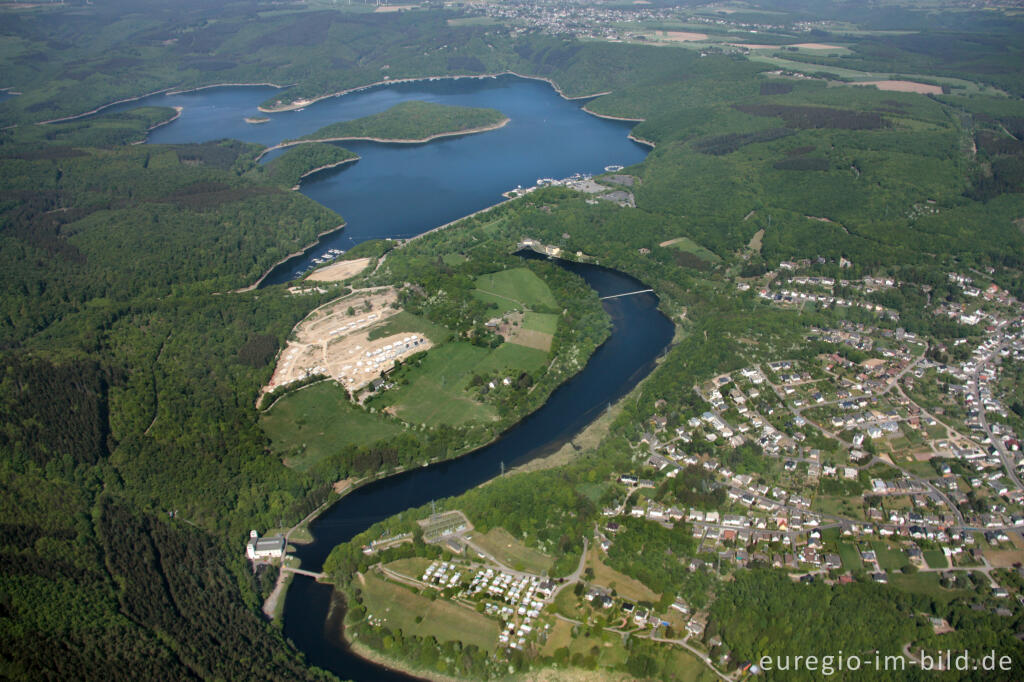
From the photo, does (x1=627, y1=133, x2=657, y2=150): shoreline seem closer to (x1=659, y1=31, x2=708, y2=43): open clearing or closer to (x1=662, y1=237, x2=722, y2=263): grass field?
(x1=662, y1=237, x2=722, y2=263): grass field

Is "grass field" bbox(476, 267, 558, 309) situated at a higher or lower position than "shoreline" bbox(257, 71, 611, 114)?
lower

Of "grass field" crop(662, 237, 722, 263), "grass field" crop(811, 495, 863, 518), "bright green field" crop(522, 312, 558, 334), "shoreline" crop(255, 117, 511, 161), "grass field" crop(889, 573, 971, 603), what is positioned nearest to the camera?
"grass field" crop(889, 573, 971, 603)

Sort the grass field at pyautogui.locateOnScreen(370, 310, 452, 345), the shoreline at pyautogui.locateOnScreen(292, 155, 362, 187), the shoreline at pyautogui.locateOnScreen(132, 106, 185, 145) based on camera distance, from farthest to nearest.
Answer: the shoreline at pyautogui.locateOnScreen(132, 106, 185, 145) → the shoreline at pyautogui.locateOnScreen(292, 155, 362, 187) → the grass field at pyautogui.locateOnScreen(370, 310, 452, 345)

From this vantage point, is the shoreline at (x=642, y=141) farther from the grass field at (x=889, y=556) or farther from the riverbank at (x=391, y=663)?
the riverbank at (x=391, y=663)

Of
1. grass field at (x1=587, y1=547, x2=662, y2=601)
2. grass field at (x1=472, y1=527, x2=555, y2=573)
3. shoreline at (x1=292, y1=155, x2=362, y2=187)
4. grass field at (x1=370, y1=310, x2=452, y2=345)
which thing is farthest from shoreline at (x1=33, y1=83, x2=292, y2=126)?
grass field at (x1=587, y1=547, x2=662, y2=601)

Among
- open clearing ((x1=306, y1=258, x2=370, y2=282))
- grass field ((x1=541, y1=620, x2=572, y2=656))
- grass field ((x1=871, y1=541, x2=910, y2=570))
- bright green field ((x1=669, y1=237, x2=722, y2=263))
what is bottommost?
grass field ((x1=541, y1=620, x2=572, y2=656))

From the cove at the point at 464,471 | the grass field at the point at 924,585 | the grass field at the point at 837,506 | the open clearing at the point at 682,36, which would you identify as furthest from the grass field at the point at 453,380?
the open clearing at the point at 682,36
